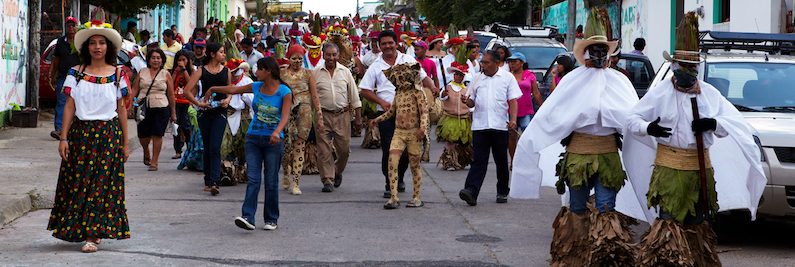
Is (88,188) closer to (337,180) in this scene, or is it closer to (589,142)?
(589,142)

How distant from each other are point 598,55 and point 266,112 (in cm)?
316

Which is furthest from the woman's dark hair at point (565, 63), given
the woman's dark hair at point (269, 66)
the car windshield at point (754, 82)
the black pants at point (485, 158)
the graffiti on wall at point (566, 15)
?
the graffiti on wall at point (566, 15)

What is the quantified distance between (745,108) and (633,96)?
232 centimetres

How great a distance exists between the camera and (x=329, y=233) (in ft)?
32.2

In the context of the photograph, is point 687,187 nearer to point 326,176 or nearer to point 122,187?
point 122,187

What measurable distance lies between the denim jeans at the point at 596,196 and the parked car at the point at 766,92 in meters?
1.67

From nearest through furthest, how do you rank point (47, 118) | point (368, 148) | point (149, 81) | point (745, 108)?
1. point (745, 108)
2. point (149, 81)
3. point (368, 148)
4. point (47, 118)

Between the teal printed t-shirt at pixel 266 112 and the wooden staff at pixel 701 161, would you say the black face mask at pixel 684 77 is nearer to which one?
the wooden staff at pixel 701 161

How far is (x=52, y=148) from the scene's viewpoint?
1673 centimetres

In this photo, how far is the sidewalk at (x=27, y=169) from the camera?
10836 mm

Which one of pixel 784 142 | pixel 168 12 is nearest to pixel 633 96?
pixel 784 142

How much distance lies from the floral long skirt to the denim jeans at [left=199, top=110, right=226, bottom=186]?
375 cm

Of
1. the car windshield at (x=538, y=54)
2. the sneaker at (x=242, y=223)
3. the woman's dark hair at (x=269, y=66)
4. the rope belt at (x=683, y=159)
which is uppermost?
the car windshield at (x=538, y=54)

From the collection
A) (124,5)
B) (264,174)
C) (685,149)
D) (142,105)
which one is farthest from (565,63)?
(124,5)
